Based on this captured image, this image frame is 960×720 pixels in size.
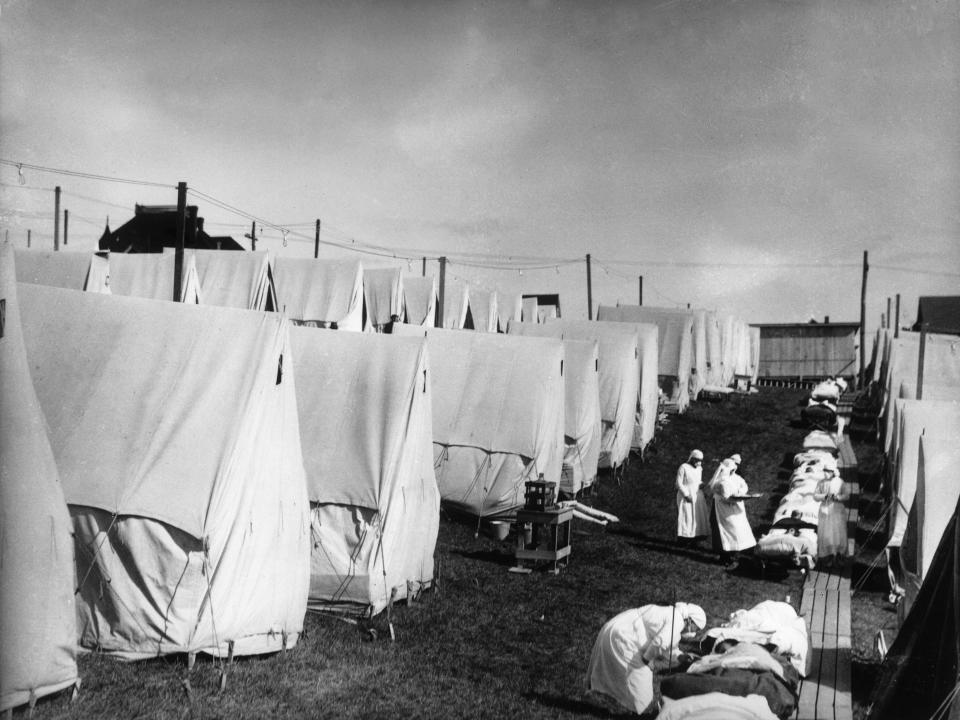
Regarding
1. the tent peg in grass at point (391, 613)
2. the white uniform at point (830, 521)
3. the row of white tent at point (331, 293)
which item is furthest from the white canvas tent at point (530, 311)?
the tent peg in grass at point (391, 613)

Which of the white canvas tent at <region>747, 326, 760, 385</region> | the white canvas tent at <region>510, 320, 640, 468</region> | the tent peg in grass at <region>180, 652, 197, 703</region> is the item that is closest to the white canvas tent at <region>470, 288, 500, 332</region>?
the white canvas tent at <region>510, 320, 640, 468</region>

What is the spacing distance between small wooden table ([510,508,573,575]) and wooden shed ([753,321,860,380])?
31503 mm

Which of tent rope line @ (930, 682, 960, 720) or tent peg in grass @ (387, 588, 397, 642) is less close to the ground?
tent rope line @ (930, 682, 960, 720)

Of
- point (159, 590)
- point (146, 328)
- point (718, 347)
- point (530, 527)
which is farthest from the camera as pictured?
point (718, 347)

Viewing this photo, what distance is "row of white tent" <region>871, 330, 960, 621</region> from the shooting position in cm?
1139

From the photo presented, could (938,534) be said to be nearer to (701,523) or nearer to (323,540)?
(701,523)

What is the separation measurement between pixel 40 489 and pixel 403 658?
432cm

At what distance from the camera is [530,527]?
14.7 metres

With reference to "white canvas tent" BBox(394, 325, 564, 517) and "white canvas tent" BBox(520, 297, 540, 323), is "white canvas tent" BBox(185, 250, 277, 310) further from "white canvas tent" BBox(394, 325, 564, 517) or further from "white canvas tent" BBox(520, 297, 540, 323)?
"white canvas tent" BBox(520, 297, 540, 323)

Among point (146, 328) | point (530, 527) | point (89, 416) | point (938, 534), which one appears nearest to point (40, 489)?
point (89, 416)

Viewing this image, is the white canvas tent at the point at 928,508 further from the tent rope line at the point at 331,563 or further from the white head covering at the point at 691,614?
the tent rope line at the point at 331,563

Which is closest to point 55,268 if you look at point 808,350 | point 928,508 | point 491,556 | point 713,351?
point 491,556

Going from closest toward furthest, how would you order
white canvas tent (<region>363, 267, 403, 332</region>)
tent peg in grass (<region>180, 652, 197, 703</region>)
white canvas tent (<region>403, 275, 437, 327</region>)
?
tent peg in grass (<region>180, 652, 197, 703</region>), white canvas tent (<region>363, 267, 403, 332</region>), white canvas tent (<region>403, 275, 437, 327</region>)

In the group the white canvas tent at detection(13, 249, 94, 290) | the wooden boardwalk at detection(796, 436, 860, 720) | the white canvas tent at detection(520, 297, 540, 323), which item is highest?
the white canvas tent at detection(520, 297, 540, 323)
